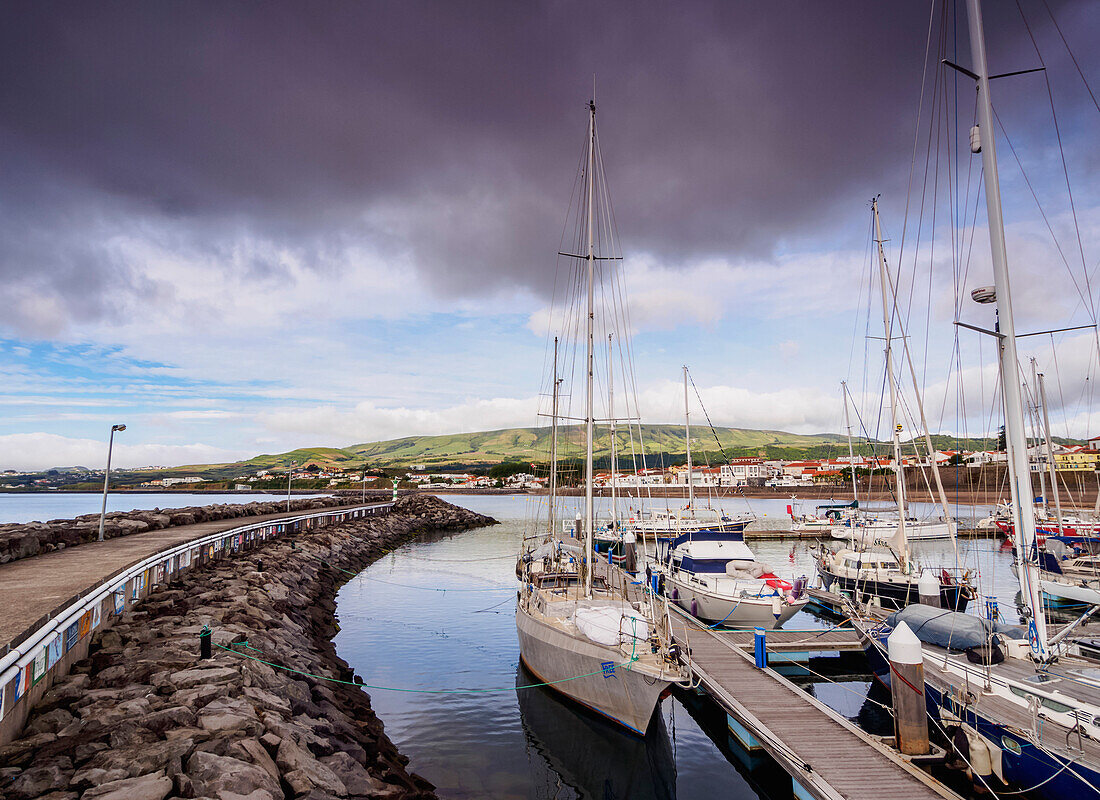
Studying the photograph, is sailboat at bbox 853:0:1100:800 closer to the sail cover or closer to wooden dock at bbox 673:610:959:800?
wooden dock at bbox 673:610:959:800

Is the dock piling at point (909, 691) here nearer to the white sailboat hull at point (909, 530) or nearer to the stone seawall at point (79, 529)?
the stone seawall at point (79, 529)

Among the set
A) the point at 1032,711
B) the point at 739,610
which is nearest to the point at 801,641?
the point at 739,610

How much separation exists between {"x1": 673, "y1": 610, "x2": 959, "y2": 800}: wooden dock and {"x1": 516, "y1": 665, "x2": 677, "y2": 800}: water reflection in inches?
80.0

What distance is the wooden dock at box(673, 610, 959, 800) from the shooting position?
9.71m

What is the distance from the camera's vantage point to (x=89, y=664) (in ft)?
38.6

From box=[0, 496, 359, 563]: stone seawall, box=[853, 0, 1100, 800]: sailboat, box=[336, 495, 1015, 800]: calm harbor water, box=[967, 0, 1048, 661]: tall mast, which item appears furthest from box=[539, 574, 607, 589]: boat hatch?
box=[0, 496, 359, 563]: stone seawall

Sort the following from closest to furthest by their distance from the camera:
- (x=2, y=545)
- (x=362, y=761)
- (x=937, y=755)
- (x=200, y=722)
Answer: (x=200, y=722) < (x=937, y=755) < (x=362, y=761) < (x=2, y=545)

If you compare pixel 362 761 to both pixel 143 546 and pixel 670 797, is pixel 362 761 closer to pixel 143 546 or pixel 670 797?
pixel 670 797

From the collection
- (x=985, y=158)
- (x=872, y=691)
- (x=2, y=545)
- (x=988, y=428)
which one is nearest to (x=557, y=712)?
(x=872, y=691)

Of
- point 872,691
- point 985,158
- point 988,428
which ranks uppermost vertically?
point 985,158

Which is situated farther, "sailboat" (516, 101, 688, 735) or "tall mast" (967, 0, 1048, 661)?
"sailboat" (516, 101, 688, 735)

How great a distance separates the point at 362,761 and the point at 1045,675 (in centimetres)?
1383

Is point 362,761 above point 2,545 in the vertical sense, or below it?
below

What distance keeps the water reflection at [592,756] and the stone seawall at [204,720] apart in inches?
126
